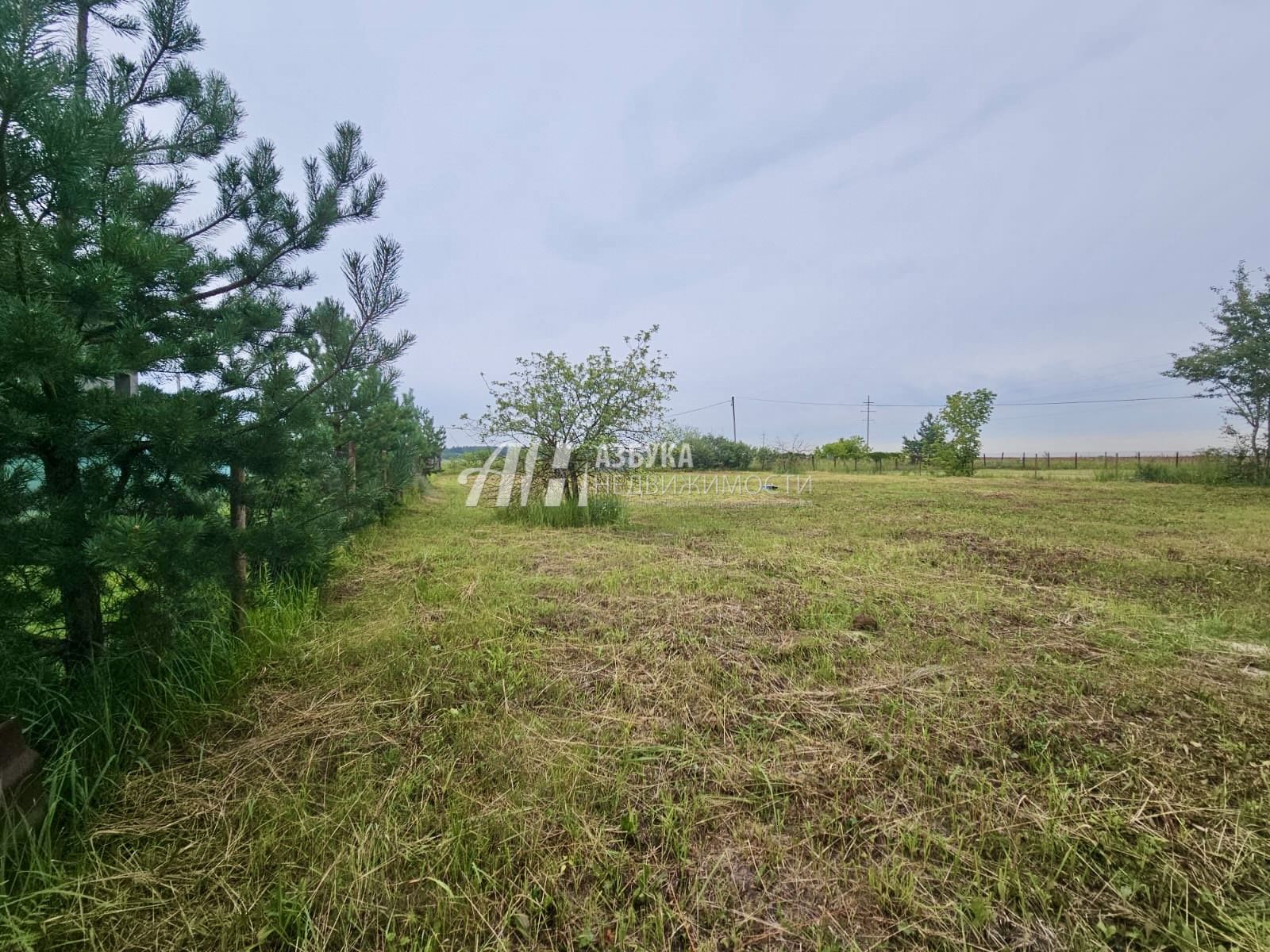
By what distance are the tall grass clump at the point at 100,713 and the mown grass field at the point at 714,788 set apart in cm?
9

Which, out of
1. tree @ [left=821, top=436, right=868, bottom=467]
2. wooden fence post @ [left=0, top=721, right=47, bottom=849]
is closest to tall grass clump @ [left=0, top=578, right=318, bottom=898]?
wooden fence post @ [left=0, top=721, right=47, bottom=849]

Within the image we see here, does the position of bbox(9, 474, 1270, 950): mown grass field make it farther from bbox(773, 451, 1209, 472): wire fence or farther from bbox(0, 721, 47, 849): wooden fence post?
bbox(773, 451, 1209, 472): wire fence

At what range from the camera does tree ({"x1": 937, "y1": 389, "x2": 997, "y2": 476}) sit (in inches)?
772

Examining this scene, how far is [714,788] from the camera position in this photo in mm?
1438

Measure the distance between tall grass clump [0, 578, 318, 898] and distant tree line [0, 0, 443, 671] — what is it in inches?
3.4

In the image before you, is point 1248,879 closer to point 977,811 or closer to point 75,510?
point 977,811

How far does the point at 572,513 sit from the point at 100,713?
17.1 feet

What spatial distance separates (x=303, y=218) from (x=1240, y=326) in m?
21.5

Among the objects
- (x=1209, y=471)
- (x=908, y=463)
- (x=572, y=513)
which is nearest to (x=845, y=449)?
(x=908, y=463)

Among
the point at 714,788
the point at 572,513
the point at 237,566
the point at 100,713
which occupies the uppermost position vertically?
the point at 237,566

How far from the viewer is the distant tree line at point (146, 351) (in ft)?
4.01

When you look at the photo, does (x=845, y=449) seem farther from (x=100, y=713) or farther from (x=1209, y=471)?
(x=100, y=713)

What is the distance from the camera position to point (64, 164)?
1189 millimetres

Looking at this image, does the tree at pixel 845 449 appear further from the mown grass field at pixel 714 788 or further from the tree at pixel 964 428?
the mown grass field at pixel 714 788
